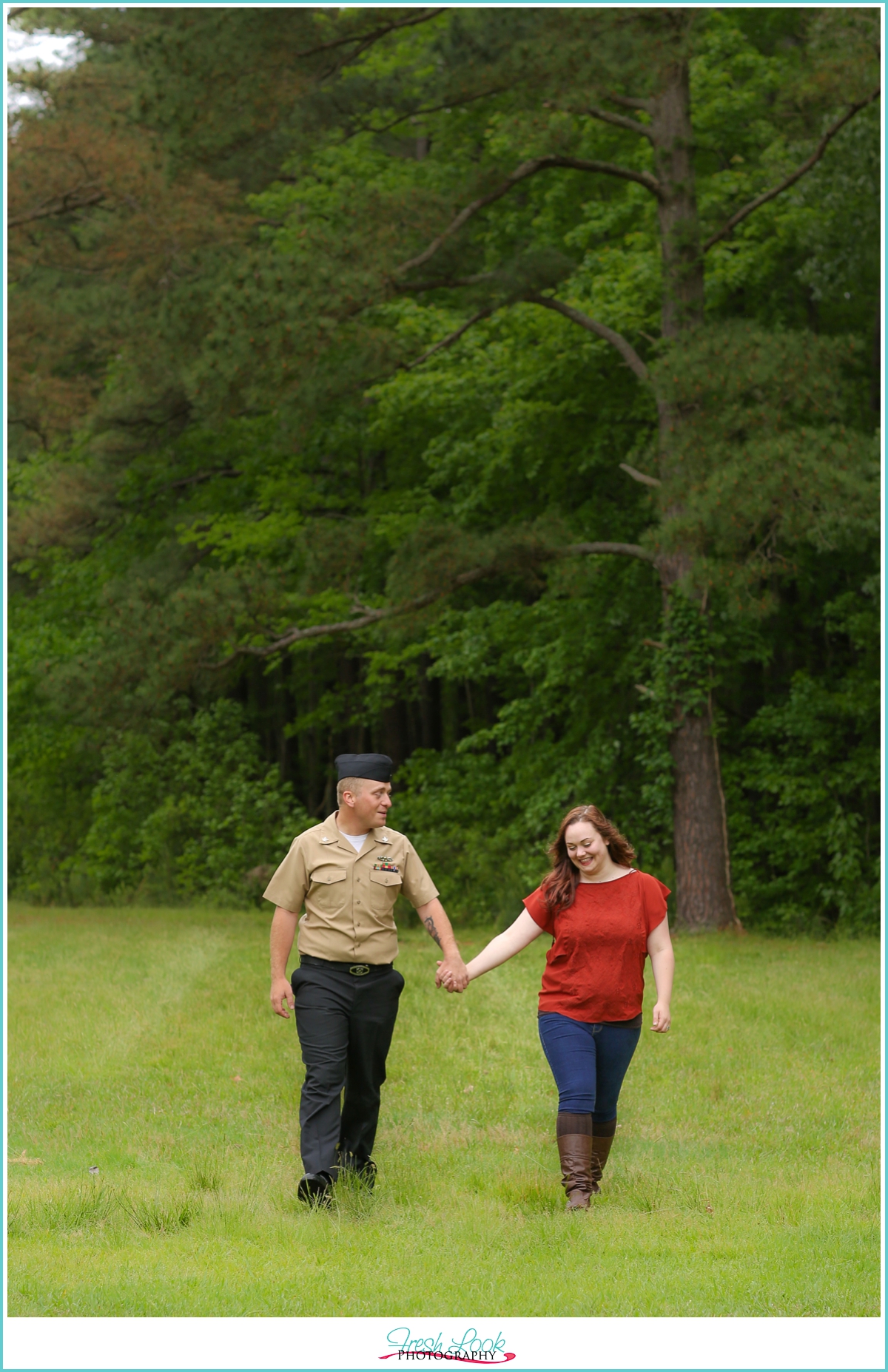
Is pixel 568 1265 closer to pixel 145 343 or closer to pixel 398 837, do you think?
pixel 398 837

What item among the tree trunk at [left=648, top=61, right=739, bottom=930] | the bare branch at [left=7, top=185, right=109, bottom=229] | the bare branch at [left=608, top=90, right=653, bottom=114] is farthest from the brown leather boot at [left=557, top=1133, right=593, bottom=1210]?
the bare branch at [left=7, top=185, right=109, bottom=229]

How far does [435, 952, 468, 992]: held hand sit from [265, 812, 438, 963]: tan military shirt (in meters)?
0.26

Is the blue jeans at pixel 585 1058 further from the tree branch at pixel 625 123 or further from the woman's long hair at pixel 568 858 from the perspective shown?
the tree branch at pixel 625 123

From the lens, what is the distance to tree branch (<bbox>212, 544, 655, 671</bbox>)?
1959 cm

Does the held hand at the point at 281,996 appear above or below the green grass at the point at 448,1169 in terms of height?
above

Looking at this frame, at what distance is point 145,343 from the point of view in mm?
23656

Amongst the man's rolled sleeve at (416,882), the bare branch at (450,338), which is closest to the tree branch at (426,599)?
the bare branch at (450,338)

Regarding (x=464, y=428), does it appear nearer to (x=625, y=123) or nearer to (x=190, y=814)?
(x=625, y=123)

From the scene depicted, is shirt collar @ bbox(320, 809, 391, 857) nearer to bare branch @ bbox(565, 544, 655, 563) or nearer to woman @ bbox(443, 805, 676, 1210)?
woman @ bbox(443, 805, 676, 1210)

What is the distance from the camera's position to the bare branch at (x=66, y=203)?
874 inches

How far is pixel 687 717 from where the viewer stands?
64.2 feet

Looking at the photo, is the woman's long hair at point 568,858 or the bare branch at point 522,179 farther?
the bare branch at point 522,179

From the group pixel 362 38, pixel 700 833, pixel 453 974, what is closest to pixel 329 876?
pixel 453 974

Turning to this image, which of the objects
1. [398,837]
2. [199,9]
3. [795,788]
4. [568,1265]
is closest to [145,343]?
[199,9]
